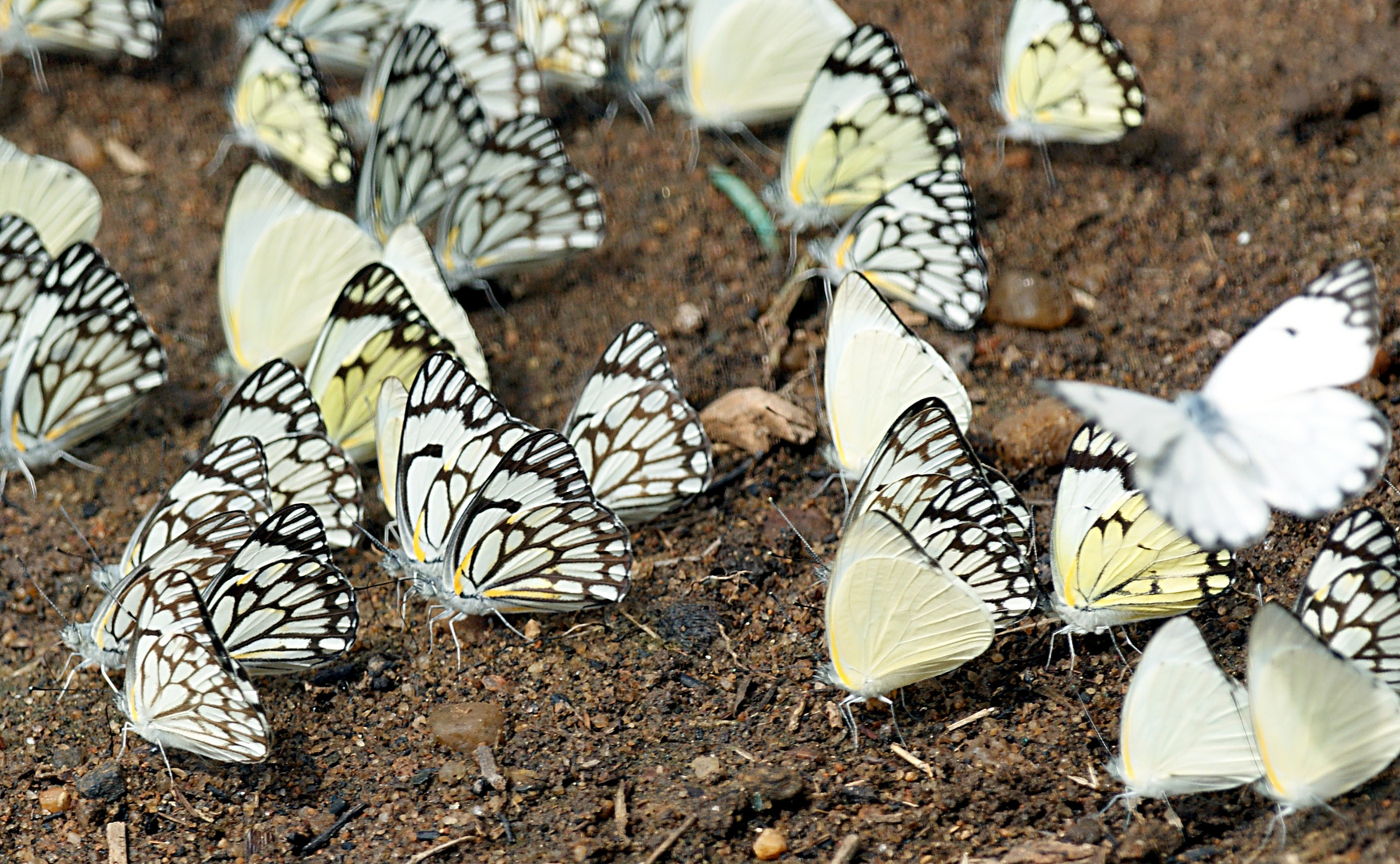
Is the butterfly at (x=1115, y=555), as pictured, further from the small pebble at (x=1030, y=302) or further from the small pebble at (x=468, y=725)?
the small pebble at (x=468, y=725)

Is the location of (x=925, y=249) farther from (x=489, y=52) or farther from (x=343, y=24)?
(x=343, y=24)

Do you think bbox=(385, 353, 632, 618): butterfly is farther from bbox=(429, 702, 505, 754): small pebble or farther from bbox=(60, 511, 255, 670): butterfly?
bbox=(60, 511, 255, 670): butterfly

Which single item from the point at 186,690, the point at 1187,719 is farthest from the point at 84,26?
the point at 1187,719

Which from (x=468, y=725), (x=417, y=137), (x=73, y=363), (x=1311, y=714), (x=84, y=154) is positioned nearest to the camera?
(x=1311, y=714)

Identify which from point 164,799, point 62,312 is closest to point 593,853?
point 164,799

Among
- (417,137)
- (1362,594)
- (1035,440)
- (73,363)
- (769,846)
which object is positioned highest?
(1362,594)

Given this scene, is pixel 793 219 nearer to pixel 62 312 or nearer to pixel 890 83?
pixel 890 83

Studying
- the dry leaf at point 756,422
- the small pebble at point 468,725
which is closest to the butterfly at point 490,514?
the small pebble at point 468,725
